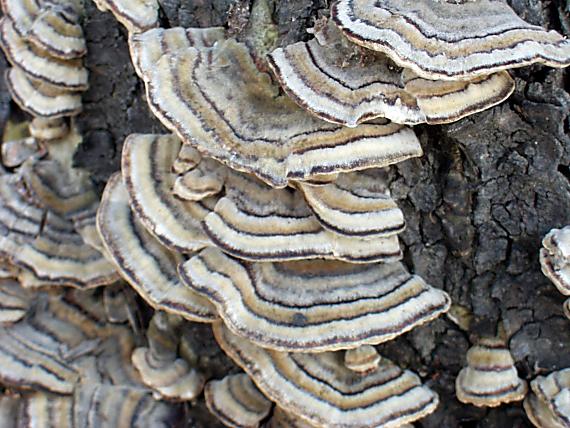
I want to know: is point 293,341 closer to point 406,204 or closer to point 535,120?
point 406,204

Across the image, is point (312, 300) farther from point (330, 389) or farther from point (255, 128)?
point (255, 128)

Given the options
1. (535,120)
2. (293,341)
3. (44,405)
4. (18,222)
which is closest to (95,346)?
(44,405)

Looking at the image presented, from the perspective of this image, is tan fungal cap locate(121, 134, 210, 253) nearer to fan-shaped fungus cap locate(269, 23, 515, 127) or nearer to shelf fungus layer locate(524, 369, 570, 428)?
fan-shaped fungus cap locate(269, 23, 515, 127)

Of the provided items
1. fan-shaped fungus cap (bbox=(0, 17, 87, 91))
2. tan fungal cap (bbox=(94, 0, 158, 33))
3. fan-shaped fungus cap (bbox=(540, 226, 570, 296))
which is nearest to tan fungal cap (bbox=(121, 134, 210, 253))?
tan fungal cap (bbox=(94, 0, 158, 33))

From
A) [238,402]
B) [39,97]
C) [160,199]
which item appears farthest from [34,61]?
[238,402]

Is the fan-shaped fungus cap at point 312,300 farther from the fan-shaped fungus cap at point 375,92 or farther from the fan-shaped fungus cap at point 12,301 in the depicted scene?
the fan-shaped fungus cap at point 12,301

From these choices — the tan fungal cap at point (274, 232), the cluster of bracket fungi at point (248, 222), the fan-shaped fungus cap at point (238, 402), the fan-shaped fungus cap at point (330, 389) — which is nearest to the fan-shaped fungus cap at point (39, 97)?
the cluster of bracket fungi at point (248, 222)
